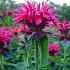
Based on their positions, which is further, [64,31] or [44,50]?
[64,31]

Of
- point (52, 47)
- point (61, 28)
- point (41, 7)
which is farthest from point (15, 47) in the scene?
point (41, 7)

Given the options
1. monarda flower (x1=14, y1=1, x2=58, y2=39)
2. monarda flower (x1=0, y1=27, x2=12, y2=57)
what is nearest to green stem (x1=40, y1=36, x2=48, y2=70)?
monarda flower (x1=14, y1=1, x2=58, y2=39)

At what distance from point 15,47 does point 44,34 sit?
99 centimetres

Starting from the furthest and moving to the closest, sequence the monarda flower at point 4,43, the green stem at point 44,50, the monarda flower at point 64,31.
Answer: the monarda flower at point 64,31
the monarda flower at point 4,43
the green stem at point 44,50

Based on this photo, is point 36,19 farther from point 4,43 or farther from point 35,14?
point 4,43

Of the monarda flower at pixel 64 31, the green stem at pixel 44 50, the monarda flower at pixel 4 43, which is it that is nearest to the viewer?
the green stem at pixel 44 50

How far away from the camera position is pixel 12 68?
1.92 metres

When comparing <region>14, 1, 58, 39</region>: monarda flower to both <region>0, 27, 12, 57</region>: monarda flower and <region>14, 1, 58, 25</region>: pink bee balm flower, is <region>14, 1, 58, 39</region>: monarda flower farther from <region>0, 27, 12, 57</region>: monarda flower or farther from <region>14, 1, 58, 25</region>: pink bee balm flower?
<region>0, 27, 12, 57</region>: monarda flower

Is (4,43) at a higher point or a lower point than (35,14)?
lower

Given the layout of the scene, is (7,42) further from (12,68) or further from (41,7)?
(12,68)

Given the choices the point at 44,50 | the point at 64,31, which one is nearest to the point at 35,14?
the point at 44,50

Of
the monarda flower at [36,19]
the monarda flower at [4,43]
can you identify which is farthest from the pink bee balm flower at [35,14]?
the monarda flower at [4,43]

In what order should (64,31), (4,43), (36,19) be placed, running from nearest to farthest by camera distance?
(36,19) → (4,43) → (64,31)

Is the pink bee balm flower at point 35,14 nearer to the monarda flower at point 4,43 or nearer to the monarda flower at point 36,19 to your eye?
the monarda flower at point 36,19
